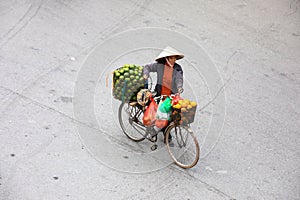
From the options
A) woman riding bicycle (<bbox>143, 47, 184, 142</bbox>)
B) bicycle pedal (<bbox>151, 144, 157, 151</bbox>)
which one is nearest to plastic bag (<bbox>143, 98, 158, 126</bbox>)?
woman riding bicycle (<bbox>143, 47, 184, 142</bbox>)

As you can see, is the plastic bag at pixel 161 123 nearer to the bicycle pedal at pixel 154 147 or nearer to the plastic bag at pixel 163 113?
the plastic bag at pixel 163 113

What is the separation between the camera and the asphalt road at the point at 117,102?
5.97m

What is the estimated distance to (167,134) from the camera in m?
6.28

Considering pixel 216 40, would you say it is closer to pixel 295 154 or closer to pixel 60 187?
pixel 295 154

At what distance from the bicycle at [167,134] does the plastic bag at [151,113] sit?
0.36 ft

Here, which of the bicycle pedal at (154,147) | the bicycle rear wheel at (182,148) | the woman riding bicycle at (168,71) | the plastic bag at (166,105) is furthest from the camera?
the bicycle pedal at (154,147)

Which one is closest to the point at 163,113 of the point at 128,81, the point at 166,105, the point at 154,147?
the point at 166,105

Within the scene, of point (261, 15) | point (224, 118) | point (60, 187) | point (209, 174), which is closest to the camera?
point (60, 187)

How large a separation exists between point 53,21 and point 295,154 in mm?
5500

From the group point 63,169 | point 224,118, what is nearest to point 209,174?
point 224,118

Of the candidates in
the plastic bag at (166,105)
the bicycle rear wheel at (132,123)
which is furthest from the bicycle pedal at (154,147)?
the plastic bag at (166,105)

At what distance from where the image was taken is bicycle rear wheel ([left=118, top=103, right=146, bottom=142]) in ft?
21.5

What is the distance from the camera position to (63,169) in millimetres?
6039

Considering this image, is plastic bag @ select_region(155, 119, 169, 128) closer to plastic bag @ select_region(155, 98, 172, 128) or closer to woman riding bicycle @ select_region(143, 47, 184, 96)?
plastic bag @ select_region(155, 98, 172, 128)
